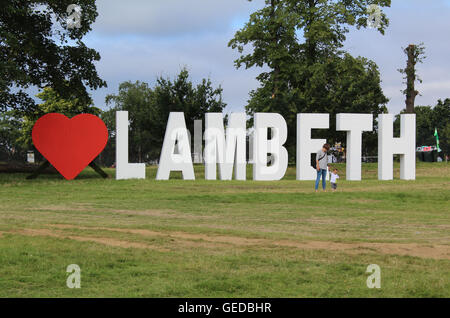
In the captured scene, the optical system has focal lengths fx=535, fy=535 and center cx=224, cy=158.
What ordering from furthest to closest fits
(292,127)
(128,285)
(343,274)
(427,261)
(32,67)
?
(292,127) < (32,67) < (427,261) < (343,274) < (128,285)

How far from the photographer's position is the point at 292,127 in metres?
38.6

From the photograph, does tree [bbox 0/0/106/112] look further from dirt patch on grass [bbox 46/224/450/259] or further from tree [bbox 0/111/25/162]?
tree [bbox 0/111/25/162]

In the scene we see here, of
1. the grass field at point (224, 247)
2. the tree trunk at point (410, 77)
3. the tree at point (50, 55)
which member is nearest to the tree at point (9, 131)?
the tree at point (50, 55)

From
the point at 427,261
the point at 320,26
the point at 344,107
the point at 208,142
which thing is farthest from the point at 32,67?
the point at 427,261

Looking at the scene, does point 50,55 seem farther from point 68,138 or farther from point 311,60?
point 311,60

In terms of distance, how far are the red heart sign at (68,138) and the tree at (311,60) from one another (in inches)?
600

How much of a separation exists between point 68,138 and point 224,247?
19.4 meters

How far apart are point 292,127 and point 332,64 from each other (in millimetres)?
7092

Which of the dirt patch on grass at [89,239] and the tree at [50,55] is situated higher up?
the tree at [50,55]

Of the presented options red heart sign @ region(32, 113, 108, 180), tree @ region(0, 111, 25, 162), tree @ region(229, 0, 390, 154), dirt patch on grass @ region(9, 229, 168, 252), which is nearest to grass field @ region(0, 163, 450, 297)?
dirt patch on grass @ region(9, 229, 168, 252)

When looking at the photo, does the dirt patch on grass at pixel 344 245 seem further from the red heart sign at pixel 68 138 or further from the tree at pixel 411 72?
the tree at pixel 411 72

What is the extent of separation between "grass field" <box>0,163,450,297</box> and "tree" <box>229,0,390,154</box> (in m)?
23.3

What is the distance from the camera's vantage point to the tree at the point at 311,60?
39.8 metres
